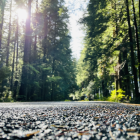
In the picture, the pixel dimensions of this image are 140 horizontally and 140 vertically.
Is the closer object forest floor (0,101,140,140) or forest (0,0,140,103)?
forest floor (0,101,140,140)

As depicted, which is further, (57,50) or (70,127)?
(57,50)

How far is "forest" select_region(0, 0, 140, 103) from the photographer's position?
13.5m

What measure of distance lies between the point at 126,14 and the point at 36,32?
44.4ft

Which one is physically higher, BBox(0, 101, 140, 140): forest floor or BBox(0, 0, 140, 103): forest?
BBox(0, 0, 140, 103): forest

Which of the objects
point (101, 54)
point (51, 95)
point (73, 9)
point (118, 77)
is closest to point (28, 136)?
point (101, 54)

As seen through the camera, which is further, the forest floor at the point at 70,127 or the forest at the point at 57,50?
the forest at the point at 57,50

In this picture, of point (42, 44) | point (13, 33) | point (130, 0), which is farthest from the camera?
point (13, 33)

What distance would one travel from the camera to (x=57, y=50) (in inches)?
888

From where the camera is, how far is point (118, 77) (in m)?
13.2

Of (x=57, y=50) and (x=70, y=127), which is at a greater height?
(x=57, y=50)

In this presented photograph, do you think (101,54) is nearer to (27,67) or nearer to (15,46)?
(27,67)

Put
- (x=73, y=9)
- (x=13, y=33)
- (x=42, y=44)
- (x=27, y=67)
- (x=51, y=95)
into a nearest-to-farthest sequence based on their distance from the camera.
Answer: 1. (x=73, y=9)
2. (x=27, y=67)
3. (x=51, y=95)
4. (x=42, y=44)
5. (x=13, y=33)

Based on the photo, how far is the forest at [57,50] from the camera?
13453 mm

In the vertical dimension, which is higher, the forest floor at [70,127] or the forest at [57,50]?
the forest at [57,50]
